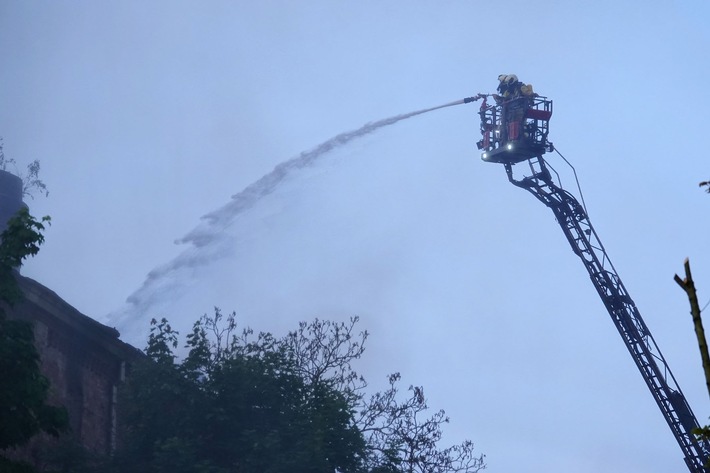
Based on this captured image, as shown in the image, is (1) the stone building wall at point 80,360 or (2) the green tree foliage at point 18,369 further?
(1) the stone building wall at point 80,360

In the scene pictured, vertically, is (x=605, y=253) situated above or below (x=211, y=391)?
above

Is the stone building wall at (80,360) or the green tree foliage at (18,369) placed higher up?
the stone building wall at (80,360)

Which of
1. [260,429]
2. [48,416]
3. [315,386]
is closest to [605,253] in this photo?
[315,386]

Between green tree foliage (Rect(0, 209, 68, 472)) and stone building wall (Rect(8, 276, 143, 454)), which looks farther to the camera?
stone building wall (Rect(8, 276, 143, 454))

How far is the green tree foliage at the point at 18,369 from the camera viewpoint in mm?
17031

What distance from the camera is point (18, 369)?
56.1 feet

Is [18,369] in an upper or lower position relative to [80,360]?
lower

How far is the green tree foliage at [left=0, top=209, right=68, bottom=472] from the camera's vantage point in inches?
671

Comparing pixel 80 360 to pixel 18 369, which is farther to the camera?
pixel 80 360

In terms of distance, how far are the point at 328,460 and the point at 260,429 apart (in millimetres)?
1833

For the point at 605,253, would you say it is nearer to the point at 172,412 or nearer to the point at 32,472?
the point at 172,412

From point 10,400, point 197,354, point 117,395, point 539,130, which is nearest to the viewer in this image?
point 10,400

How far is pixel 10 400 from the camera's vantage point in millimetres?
16969

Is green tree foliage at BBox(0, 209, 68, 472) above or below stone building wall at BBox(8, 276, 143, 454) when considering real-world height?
below
